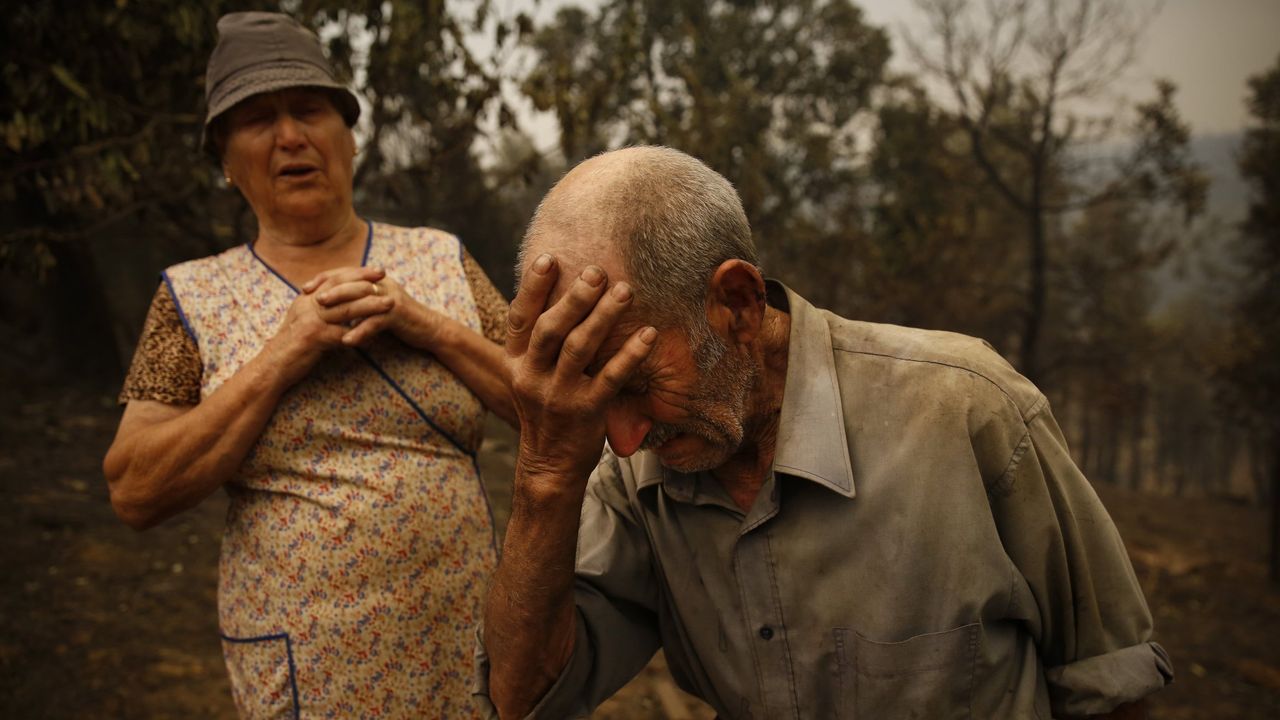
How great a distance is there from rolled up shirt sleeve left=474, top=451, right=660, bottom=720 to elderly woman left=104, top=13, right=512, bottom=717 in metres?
0.43

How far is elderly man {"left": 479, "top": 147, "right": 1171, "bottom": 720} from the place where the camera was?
1.38 m

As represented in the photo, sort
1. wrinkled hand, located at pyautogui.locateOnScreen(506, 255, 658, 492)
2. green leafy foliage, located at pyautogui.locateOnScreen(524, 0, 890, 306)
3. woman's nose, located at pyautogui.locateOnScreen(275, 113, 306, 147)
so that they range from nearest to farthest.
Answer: wrinkled hand, located at pyautogui.locateOnScreen(506, 255, 658, 492) < woman's nose, located at pyautogui.locateOnScreen(275, 113, 306, 147) < green leafy foliage, located at pyautogui.locateOnScreen(524, 0, 890, 306)

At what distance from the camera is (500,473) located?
Answer: 9.70m

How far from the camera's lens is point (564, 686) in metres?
1.62

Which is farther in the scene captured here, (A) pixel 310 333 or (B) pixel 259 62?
(B) pixel 259 62

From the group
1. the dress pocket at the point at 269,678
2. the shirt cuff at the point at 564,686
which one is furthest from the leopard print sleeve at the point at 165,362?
the shirt cuff at the point at 564,686

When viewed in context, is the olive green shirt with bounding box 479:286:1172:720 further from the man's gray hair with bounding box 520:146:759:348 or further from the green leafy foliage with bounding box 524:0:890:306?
the green leafy foliage with bounding box 524:0:890:306

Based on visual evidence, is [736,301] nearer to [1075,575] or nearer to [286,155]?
[1075,575]

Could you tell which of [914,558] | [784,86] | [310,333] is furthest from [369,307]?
[784,86]

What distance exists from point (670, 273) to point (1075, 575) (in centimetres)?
95

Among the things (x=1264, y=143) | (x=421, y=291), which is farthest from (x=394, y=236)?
(x=1264, y=143)

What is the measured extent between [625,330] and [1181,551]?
56.2 ft

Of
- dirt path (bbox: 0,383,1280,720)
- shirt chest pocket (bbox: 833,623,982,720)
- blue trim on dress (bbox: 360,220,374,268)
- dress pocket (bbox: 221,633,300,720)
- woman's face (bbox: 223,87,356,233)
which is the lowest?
dirt path (bbox: 0,383,1280,720)

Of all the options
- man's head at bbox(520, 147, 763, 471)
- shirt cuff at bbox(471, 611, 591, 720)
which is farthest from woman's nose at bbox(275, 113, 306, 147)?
shirt cuff at bbox(471, 611, 591, 720)
